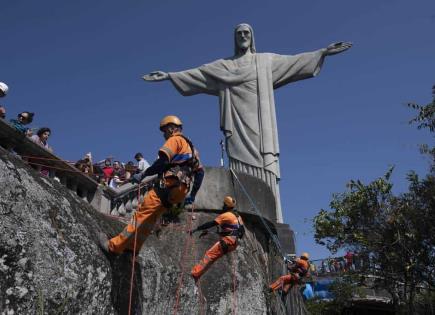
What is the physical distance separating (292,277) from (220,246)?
3.27m

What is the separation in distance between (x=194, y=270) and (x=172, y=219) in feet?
6.43

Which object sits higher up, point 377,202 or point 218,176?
point 377,202

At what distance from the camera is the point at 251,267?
842 centimetres

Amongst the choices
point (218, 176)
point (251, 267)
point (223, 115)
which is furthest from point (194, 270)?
point (223, 115)

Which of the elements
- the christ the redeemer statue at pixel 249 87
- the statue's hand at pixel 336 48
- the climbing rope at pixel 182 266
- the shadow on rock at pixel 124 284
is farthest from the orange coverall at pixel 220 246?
the statue's hand at pixel 336 48

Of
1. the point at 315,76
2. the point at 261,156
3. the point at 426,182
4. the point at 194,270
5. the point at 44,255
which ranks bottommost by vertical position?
the point at 44,255

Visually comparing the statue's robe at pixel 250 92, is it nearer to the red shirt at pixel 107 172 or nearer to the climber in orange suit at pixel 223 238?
the red shirt at pixel 107 172

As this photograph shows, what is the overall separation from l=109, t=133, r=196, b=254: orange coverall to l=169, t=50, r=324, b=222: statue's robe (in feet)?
35.8

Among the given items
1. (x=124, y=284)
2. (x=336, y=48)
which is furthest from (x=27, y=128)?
(x=336, y=48)

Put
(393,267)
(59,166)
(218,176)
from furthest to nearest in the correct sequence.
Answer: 1. (393,267)
2. (218,176)
3. (59,166)

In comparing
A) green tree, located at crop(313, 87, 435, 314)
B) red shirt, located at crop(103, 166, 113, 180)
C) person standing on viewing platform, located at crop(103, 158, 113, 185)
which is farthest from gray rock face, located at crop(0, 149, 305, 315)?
green tree, located at crop(313, 87, 435, 314)

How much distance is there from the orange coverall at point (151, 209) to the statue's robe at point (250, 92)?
35.8 feet

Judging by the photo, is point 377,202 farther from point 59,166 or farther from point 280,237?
point 59,166

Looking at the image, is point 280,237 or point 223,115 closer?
point 280,237
